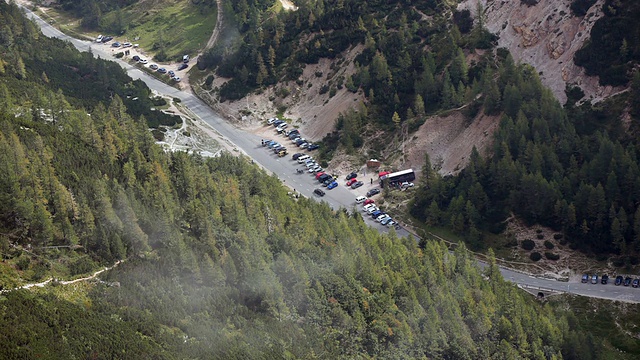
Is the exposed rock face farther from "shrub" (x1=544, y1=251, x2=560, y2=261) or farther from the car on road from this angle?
the car on road

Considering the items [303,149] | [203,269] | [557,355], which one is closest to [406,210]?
[303,149]

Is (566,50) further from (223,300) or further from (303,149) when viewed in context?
(223,300)

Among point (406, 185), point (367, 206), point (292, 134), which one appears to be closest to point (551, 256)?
point (406, 185)

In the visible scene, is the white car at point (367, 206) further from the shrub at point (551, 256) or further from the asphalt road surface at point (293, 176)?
the shrub at point (551, 256)

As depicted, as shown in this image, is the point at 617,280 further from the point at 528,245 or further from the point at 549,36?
the point at 549,36

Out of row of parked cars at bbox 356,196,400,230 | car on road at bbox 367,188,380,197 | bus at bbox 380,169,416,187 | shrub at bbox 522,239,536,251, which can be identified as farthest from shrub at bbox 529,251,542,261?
car on road at bbox 367,188,380,197

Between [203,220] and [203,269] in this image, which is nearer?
[203,269]
